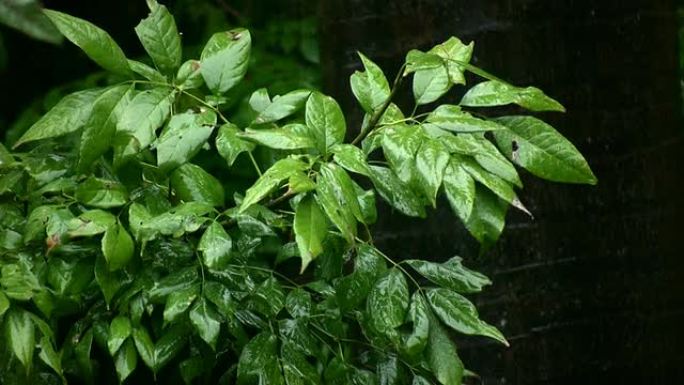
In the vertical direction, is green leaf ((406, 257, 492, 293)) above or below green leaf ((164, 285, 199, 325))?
below

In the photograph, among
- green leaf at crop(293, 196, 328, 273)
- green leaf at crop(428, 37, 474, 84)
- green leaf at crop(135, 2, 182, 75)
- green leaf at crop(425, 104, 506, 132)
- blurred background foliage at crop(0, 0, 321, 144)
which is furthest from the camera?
blurred background foliage at crop(0, 0, 321, 144)

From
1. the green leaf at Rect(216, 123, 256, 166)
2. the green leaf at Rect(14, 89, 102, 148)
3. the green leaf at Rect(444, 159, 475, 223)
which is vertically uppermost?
the green leaf at Rect(14, 89, 102, 148)

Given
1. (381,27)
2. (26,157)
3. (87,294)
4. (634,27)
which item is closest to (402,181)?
(87,294)

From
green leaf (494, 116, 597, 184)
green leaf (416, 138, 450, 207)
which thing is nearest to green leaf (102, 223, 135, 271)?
green leaf (416, 138, 450, 207)

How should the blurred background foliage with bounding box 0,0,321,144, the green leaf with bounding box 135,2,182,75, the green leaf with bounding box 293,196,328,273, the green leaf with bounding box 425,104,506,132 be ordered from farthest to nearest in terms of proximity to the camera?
1. the blurred background foliage with bounding box 0,0,321,144
2. the green leaf with bounding box 135,2,182,75
3. the green leaf with bounding box 425,104,506,132
4. the green leaf with bounding box 293,196,328,273

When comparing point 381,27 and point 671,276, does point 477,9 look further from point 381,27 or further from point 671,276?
point 671,276

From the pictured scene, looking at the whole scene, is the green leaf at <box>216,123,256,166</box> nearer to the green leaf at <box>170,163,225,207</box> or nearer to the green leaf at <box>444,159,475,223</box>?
the green leaf at <box>170,163,225,207</box>

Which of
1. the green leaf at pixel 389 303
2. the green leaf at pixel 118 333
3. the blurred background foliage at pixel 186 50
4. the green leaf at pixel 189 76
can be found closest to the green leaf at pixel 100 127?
the green leaf at pixel 189 76

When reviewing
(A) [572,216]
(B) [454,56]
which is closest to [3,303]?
(B) [454,56]

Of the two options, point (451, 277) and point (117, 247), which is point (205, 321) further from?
point (451, 277)
